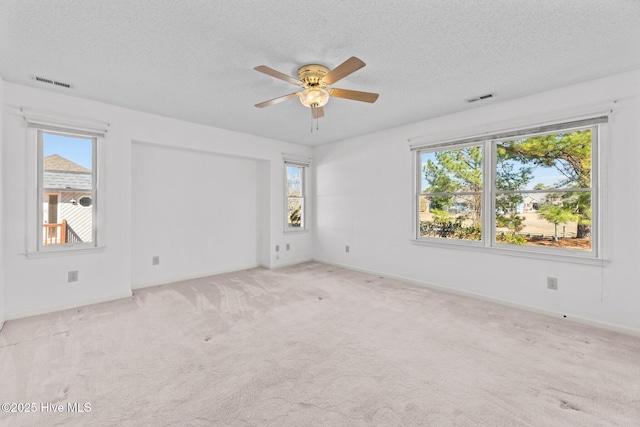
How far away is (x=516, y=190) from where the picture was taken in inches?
135

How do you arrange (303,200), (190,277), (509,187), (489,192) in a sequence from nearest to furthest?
(509,187)
(489,192)
(190,277)
(303,200)

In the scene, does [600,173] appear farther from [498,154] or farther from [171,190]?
[171,190]

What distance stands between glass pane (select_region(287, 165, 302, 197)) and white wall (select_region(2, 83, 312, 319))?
3.43 ft

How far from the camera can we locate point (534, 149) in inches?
131

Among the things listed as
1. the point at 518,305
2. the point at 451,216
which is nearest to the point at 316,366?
the point at 518,305

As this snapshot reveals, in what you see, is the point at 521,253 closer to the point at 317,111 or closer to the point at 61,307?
the point at 317,111

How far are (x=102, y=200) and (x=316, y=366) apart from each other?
336 cm

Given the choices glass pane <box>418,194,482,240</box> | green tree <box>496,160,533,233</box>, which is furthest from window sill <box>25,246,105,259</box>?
green tree <box>496,160,533,233</box>


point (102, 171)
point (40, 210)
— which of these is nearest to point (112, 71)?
point (102, 171)

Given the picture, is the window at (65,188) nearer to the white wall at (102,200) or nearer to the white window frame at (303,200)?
the white wall at (102,200)

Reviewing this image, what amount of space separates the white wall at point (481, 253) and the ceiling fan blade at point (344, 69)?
2.30 metres

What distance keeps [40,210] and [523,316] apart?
18.4ft

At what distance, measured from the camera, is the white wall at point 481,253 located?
2.69 meters

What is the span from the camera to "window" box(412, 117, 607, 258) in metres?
3.01
